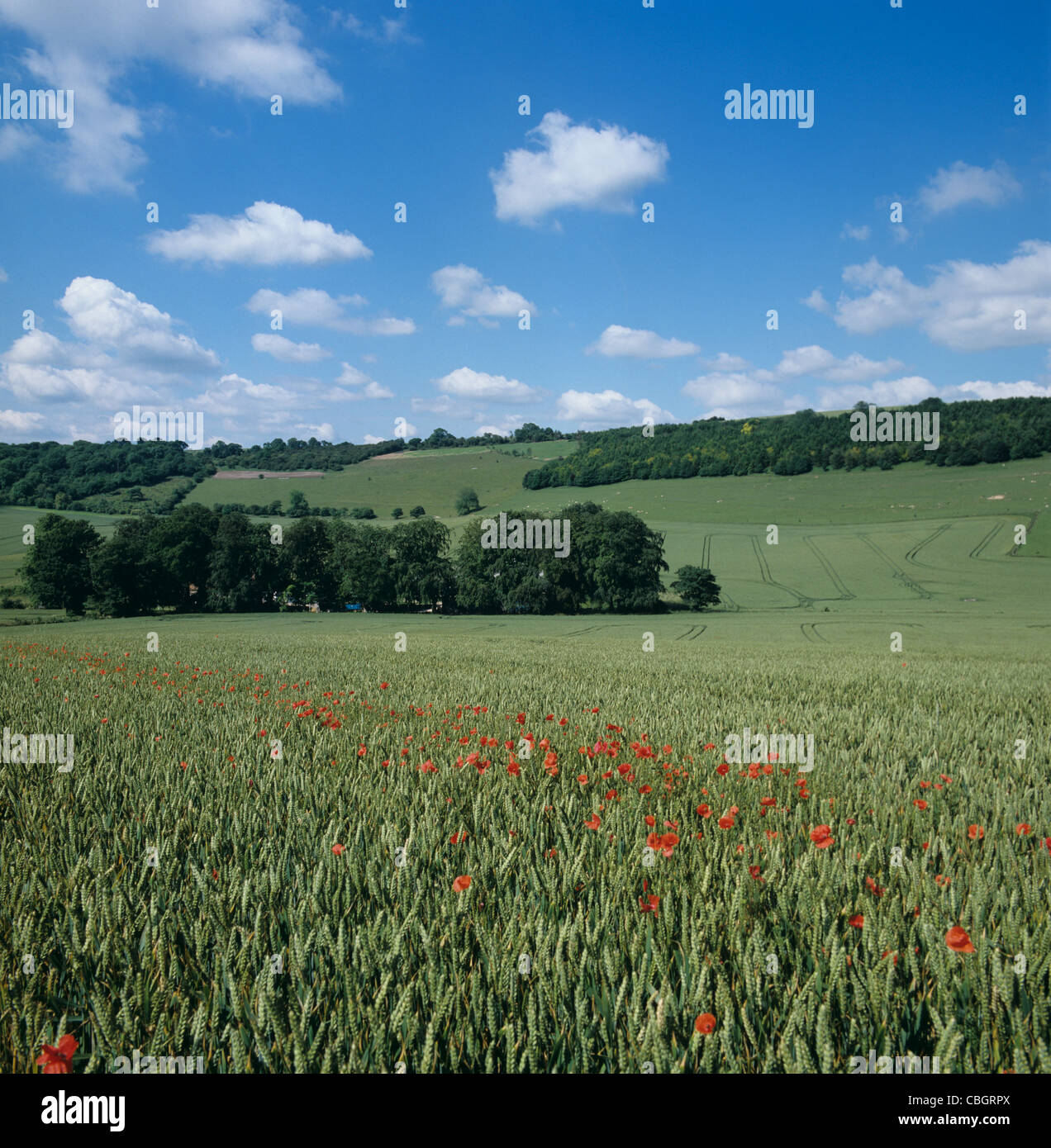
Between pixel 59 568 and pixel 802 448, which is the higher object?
pixel 802 448

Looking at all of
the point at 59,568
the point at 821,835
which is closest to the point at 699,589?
the point at 59,568

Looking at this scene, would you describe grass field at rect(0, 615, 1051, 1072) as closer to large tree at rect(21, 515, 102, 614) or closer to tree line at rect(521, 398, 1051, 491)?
large tree at rect(21, 515, 102, 614)

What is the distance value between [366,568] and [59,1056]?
5943 centimetres

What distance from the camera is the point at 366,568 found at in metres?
59.3

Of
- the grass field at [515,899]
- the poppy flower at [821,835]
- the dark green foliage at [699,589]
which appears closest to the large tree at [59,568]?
the dark green foliage at [699,589]

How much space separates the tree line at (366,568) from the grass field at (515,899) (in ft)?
168

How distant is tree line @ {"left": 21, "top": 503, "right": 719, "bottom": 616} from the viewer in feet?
178

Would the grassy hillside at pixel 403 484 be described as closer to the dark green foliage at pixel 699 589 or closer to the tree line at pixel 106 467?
the tree line at pixel 106 467

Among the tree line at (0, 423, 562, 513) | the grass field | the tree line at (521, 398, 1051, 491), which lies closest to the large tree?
the tree line at (0, 423, 562, 513)

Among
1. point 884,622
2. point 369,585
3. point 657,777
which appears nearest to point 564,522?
point 369,585

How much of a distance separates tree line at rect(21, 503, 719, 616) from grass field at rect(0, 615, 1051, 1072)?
168 feet

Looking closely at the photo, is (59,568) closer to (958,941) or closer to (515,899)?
(515,899)

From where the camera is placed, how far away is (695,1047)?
5.72 ft

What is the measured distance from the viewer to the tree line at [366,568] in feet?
178
